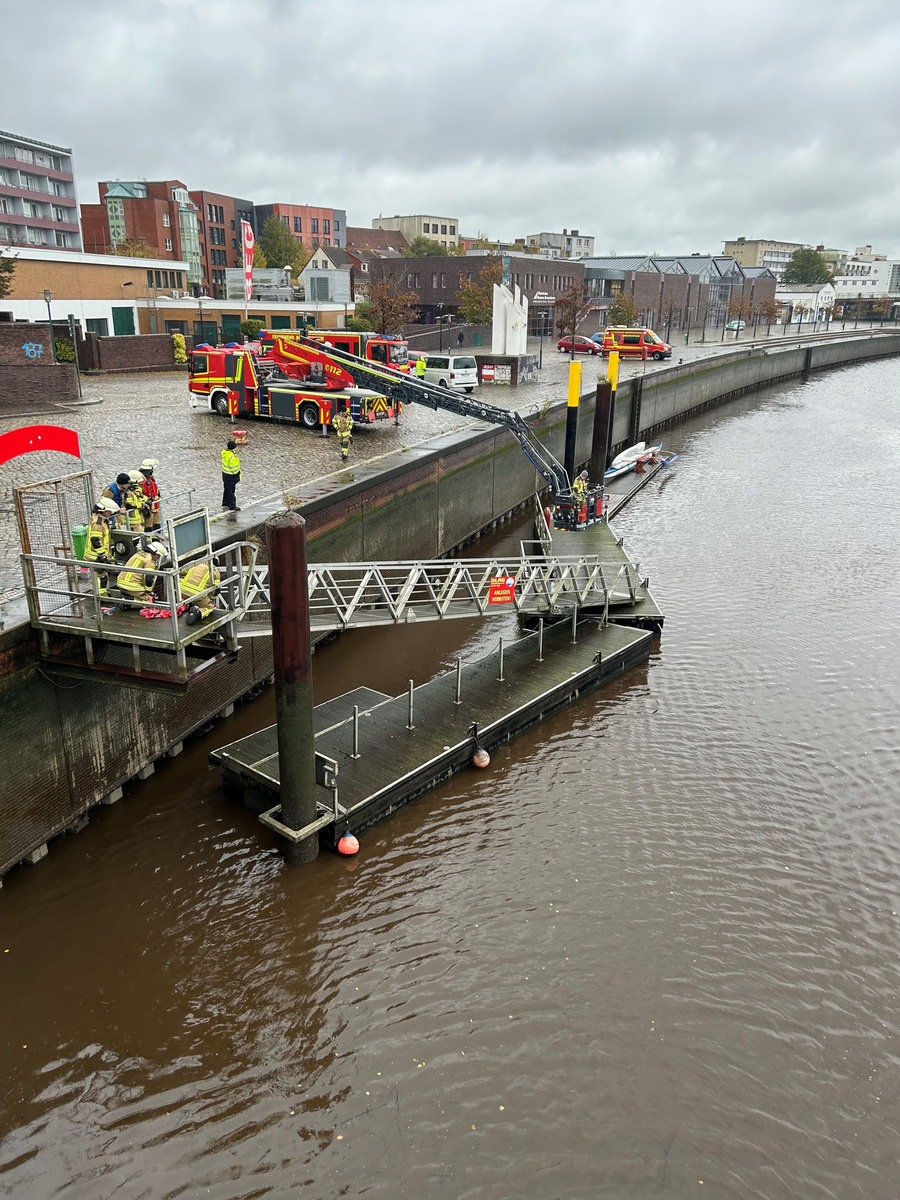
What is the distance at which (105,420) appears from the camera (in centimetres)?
2848

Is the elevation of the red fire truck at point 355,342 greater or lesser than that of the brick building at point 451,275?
lesser

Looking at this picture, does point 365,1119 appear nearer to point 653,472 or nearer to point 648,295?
point 653,472

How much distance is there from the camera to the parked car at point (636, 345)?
56.2m

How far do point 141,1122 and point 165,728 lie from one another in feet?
20.7

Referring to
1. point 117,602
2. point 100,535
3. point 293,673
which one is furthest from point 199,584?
point 293,673

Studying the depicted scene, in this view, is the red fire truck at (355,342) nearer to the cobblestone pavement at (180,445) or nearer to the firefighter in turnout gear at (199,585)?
the cobblestone pavement at (180,445)

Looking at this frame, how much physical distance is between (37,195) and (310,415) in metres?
75.2

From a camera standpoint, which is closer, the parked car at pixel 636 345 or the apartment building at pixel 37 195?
the parked car at pixel 636 345

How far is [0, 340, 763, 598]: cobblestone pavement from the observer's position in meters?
19.9

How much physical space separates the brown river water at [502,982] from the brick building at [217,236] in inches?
3611

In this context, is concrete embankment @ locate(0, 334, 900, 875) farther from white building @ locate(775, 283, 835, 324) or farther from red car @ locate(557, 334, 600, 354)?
white building @ locate(775, 283, 835, 324)

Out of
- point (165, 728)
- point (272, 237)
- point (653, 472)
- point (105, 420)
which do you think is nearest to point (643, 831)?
point (165, 728)

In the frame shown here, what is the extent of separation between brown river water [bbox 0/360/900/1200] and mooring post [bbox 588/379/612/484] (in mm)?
16680

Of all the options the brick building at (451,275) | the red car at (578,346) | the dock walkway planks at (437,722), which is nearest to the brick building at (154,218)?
the brick building at (451,275)
